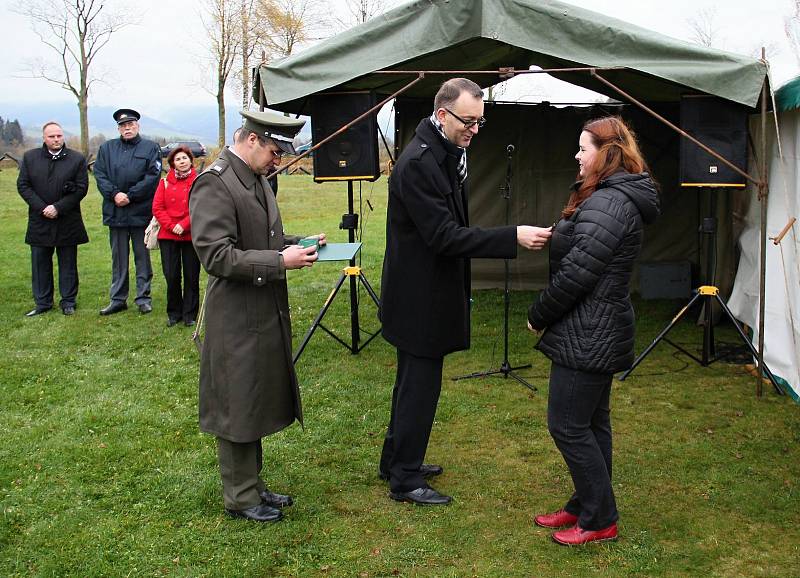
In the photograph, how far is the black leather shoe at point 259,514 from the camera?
148 inches

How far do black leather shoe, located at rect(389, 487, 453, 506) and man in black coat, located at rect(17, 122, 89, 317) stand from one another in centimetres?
527

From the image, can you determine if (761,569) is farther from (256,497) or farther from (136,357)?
(136,357)

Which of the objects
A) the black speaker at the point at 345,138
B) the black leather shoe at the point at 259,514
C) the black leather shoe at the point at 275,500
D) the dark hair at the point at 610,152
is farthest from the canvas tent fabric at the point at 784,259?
the black leather shoe at the point at 259,514

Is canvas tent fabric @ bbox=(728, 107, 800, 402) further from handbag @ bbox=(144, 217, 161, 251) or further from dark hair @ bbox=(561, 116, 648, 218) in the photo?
handbag @ bbox=(144, 217, 161, 251)

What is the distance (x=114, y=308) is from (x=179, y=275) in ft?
3.47

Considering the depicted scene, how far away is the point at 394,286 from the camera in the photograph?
12.5ft

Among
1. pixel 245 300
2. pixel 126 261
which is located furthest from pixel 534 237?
pixel 126 261

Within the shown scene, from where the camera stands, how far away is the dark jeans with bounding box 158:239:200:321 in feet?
25.0

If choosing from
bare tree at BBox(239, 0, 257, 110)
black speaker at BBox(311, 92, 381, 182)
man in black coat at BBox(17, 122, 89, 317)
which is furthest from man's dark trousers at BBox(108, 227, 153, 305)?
bare tree at BBox(239, 0, 257, 110)

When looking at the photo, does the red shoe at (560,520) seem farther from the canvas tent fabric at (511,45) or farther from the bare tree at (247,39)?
the bare tree at (247,39)

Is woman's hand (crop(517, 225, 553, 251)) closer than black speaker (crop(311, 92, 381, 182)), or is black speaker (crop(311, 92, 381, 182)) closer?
woman's hand (crop(517, 225, 553, 251))

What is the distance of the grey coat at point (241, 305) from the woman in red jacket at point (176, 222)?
4108mm

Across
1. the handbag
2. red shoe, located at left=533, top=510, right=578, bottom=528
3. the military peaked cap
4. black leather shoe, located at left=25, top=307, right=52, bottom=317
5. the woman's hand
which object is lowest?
red shoe, located at left=533, top=510, right=578, bottom=528

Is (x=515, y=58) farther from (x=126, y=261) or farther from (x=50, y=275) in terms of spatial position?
(x=50, y=275)
